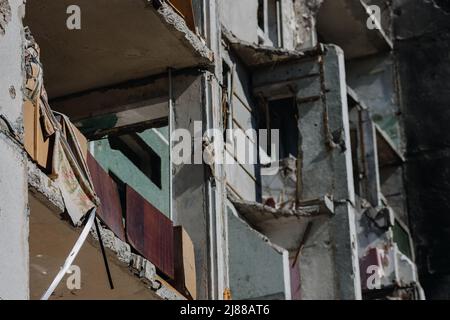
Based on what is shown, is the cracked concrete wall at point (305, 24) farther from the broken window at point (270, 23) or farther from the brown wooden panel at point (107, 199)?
the brown wooden panel at point (107, 199)

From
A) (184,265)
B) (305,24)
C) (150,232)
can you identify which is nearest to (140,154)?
(184,265)

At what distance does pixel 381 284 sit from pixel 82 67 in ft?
31.4

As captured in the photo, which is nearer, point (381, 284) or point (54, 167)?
point (54, 167)

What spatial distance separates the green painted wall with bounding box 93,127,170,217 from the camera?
17.3 metres

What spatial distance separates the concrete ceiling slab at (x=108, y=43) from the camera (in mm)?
13633

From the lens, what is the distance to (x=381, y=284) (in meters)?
23.0

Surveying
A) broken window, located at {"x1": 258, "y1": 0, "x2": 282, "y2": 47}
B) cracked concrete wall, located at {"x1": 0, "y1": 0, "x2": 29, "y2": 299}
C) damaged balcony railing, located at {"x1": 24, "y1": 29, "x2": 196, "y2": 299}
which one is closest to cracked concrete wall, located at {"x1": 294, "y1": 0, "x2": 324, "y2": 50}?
broken window, located at {"x1": 258, "y1": 0, "x2": 282, "y2": 47}

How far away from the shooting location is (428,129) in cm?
2719

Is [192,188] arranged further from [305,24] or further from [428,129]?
[428,129]

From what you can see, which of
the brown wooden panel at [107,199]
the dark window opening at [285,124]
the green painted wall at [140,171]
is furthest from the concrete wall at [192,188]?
the dark window opening at [285,124]

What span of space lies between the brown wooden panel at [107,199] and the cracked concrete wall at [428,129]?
45.1 feet

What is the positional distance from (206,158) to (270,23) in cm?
783
